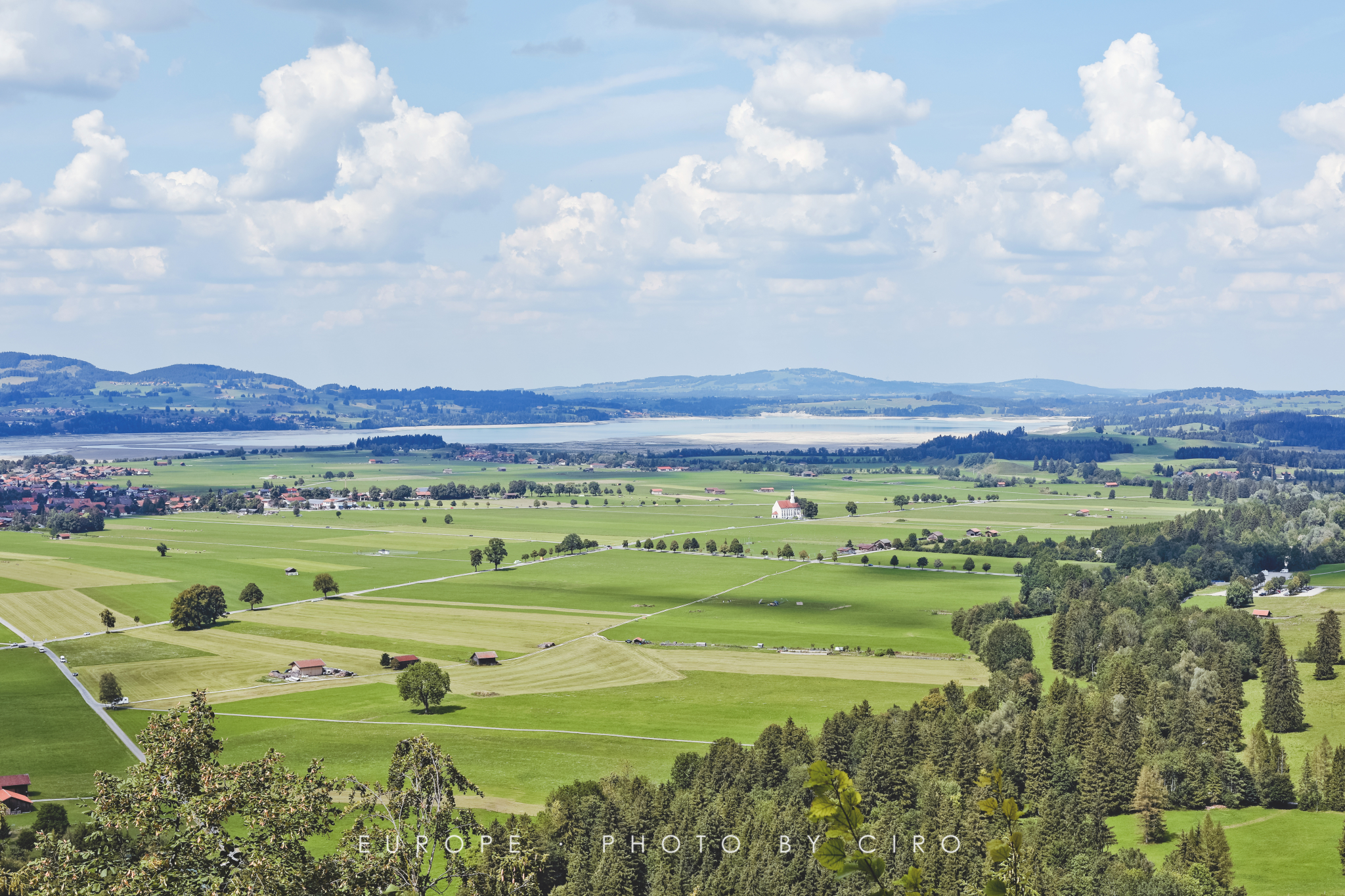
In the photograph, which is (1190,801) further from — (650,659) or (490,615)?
(490,615)

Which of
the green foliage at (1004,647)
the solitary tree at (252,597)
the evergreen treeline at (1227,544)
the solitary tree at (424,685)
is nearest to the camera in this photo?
the solitary tree at (424,685)

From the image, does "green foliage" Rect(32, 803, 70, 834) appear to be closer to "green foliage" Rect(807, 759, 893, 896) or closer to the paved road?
the paved road

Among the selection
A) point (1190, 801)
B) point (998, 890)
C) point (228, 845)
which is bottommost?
point (1190, 801)

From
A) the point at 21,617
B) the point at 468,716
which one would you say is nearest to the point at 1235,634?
the point at 468,716

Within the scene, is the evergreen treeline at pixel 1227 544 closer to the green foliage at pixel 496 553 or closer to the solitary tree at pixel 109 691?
the green foliage at pixel 496 553

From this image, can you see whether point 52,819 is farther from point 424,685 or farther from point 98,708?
point 424,685

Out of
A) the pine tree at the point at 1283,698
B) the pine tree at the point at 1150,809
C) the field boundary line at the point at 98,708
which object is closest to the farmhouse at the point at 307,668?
the field boundary line at the point at 98,708

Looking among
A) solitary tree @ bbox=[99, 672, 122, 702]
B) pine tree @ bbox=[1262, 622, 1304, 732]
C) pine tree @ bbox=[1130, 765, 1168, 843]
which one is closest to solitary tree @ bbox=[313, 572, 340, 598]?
solitary tree @ bbox=[99, 672, 122, 702]
